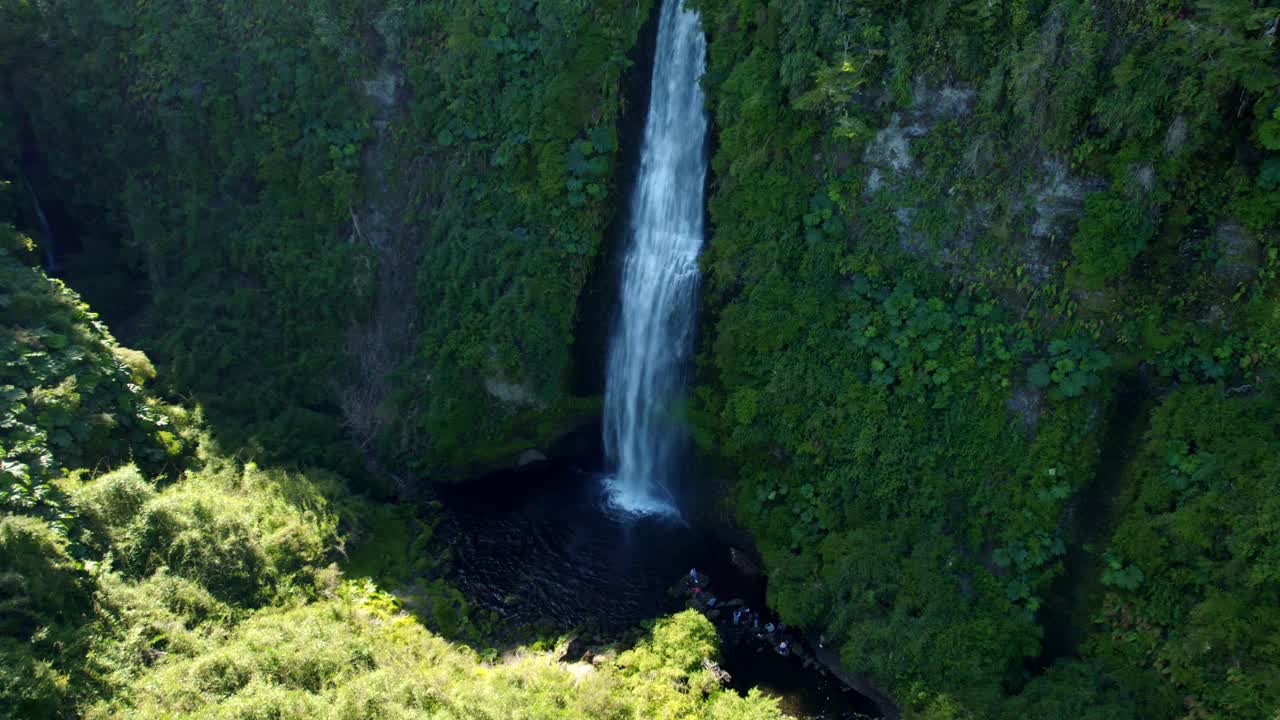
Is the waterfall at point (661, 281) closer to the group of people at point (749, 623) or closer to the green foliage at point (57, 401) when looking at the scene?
the group of people at point (749, 623)

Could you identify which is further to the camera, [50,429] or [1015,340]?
[1015,340]

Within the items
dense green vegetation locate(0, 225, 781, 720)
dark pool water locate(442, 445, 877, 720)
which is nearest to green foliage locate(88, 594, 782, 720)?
dense green vegetation locate(0, 225, 781, 720)

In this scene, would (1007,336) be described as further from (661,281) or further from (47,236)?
(47,236)

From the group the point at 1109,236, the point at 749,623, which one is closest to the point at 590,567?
the point at 749,623

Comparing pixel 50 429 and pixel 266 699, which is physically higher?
pixel 50 429

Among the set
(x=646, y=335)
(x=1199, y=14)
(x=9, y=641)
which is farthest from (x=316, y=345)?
(x=1199, y=14)

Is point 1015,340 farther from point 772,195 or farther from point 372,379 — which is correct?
point 372,379

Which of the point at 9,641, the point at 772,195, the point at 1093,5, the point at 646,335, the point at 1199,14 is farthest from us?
the point at 646,335
